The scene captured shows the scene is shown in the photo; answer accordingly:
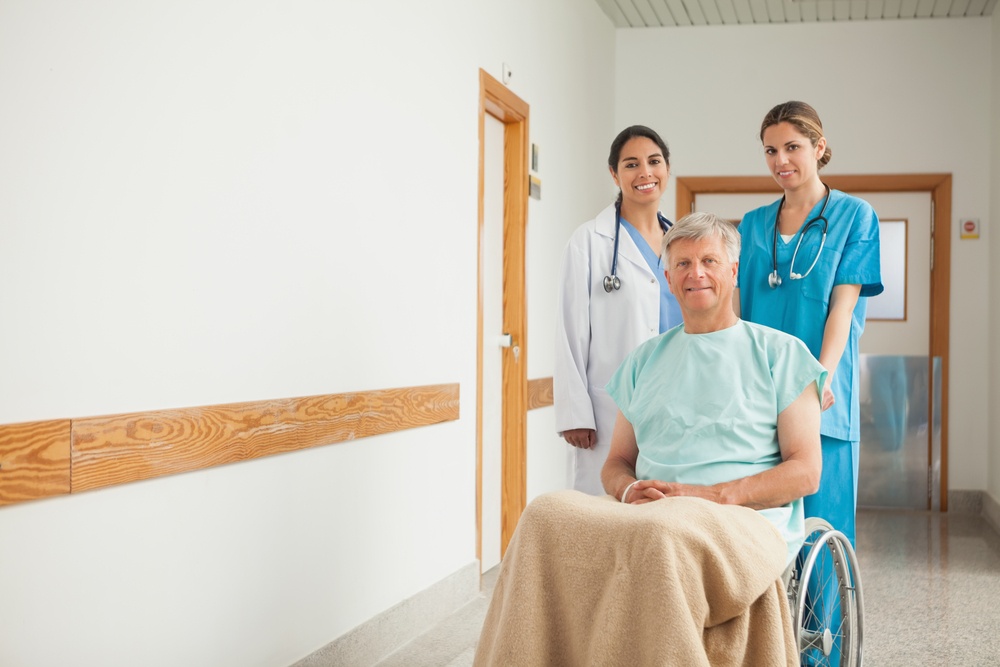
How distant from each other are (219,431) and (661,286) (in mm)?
1198

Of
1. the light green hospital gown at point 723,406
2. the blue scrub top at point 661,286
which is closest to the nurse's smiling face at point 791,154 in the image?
the blue scrub top at point 661,286

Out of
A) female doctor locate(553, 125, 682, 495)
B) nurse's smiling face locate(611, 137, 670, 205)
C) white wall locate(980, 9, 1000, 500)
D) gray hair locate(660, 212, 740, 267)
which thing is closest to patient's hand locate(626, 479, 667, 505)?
gray hair locate(660, 212, 740, 267)

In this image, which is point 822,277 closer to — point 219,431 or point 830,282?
point 830,282

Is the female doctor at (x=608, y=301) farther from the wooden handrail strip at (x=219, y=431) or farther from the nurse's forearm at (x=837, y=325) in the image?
the wooden handrail strip at (x=219, y=431)

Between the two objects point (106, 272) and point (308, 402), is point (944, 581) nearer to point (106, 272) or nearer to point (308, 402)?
point (308, 402)

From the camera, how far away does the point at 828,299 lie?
239 cm

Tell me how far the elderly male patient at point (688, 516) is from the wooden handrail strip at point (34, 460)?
0.78m

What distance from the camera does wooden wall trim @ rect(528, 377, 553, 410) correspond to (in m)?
4.50

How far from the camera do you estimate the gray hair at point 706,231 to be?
2062 mm

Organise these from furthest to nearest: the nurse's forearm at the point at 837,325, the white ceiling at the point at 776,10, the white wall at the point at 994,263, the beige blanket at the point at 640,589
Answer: the white ceiling at the point at 776,10, the white wall at the point at 994,263, the nurse's forearm at the point at 837,325, the beige blanket at the point at 640,589

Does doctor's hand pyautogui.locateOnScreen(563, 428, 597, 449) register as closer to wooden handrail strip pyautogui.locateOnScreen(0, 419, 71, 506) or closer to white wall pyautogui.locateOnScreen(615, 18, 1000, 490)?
wooden handrail strip pyautogui.locateOnScreen(0, 419, 71, 506)

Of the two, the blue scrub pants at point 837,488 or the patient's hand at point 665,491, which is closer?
the patient's hand at point 665,491

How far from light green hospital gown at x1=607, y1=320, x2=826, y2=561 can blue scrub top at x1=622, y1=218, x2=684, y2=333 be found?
0.57 meters

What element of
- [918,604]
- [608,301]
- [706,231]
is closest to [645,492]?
[706,231]
